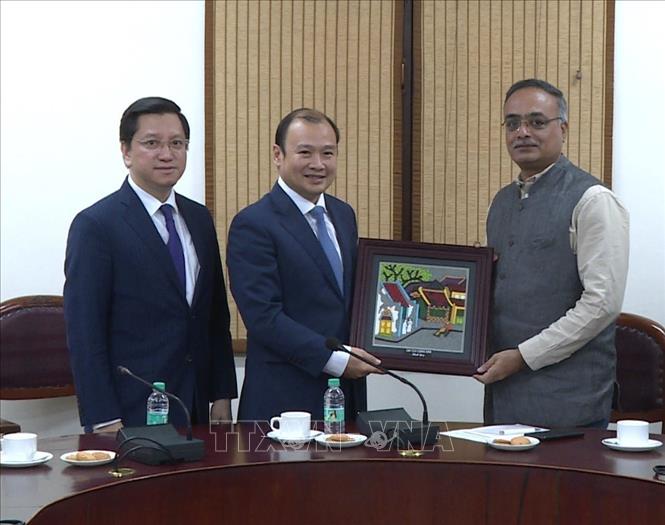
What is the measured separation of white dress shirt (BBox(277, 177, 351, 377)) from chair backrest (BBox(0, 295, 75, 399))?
1.26 metres

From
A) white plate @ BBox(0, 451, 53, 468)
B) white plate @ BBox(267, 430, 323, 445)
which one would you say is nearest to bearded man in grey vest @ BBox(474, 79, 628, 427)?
white plate @ BBox(267, 430, 323, 445)

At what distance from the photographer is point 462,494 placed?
2.74 m

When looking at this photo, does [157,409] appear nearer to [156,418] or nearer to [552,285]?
[156,418]

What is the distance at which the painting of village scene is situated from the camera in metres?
3.40

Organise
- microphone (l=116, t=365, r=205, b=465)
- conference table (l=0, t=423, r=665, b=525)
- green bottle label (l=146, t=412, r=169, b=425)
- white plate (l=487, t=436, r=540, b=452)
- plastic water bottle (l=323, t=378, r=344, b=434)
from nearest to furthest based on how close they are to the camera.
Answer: conference table (l=0, t=423, r=665, b=525)
microphone (l=116, t=365, r=205, b=465)
white plate (l=487, t=436, r=540, b=452)
plastic water bottle (l=323, t=378, r=344, b=434)
green bottle label (l=146, t=412, r=169, b=425)

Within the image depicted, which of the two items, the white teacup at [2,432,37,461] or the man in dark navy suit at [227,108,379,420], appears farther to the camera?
the man in dark navy suit at [227,108,379,420]

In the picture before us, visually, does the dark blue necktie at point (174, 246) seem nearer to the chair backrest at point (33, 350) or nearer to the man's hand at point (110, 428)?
the man's hand at point (110, 428)

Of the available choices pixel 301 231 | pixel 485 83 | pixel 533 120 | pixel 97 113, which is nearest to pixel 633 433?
pixel 533 120

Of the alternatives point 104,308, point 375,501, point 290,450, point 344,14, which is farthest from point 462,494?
point 344,14

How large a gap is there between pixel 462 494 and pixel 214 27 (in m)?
2.47

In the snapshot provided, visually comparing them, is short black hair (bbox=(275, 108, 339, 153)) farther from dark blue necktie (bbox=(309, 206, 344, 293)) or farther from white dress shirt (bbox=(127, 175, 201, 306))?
white dress shirt (bbox=(127, 175, 201, 306))

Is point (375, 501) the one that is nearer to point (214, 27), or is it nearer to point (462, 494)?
point (462, 494)

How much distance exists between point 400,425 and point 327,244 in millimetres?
770

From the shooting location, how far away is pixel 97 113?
4488 millimetres
